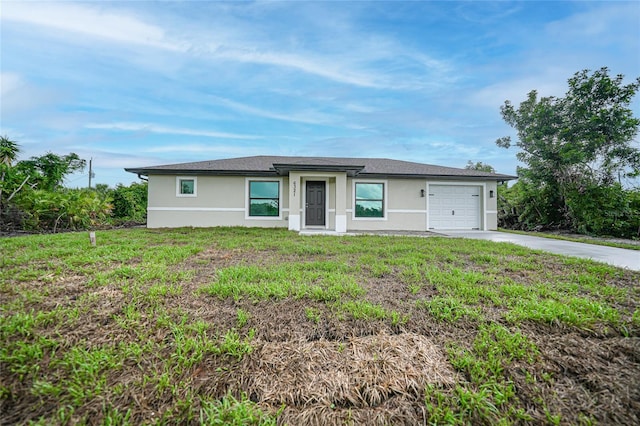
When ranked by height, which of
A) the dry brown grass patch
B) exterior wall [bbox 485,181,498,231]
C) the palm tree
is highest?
the palm tree

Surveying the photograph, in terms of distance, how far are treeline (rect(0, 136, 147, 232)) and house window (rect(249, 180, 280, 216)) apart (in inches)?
263

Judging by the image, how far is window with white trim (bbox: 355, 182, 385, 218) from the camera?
1220 centimetres

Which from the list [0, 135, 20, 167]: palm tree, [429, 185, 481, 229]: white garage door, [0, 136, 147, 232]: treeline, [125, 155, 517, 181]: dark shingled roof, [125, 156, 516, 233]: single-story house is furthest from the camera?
[429, 185, 481, 229]: white garage door

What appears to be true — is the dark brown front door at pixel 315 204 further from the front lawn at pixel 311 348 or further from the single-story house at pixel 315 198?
the front lawn at pixel 311 348

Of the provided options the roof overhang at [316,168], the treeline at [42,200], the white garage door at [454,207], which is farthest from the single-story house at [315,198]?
the treeline at [42,200]

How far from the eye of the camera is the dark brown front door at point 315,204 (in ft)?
39.4

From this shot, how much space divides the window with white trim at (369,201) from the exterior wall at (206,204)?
335 cm

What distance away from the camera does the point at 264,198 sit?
11984mm

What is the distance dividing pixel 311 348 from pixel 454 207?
12.3 meters

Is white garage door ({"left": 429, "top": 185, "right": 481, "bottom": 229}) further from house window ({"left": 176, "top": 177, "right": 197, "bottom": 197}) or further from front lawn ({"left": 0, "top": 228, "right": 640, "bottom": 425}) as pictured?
house window ({"left": 176, "top": 177, "right": 197, "bottom": 197})

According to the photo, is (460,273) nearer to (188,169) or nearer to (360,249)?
(360,249)

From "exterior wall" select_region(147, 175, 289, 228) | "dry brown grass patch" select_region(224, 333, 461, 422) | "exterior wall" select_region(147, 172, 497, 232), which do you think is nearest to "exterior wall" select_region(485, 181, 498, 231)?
"exterior wall" select_region(147, 172, 497, 232)

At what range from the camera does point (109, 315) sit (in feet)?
9.00

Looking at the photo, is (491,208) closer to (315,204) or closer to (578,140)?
(578,140)
